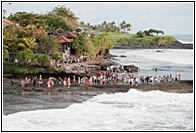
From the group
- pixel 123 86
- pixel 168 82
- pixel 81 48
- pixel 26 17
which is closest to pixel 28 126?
pixel 123 86

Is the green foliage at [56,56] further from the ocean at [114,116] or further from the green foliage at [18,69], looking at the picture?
the ocean at [114,116]

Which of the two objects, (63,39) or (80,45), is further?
(80,45)

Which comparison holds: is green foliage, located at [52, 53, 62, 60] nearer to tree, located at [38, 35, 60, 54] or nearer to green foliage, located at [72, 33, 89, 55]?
tree, located at [38, 35, 60, 54]

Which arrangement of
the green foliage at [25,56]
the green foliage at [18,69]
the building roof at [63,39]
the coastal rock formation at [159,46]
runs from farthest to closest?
the coastal rock formation at [159,46] → the building roof at [63,39] → the green foliage at [25,56] → the green foliage at [18,69]

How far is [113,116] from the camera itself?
20312mm

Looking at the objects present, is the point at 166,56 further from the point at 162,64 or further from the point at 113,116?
the point at 113,116

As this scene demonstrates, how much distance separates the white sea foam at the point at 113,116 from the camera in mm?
18516

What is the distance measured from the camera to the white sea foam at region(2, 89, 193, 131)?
18516mm

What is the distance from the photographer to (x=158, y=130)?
18188 mm

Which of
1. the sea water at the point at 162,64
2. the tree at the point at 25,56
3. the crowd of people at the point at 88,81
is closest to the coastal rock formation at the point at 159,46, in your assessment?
the sea water at the point at 162,64

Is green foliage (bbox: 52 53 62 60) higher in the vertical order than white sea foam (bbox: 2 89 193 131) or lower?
higher

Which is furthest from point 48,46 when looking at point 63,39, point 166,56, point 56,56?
point 166,56

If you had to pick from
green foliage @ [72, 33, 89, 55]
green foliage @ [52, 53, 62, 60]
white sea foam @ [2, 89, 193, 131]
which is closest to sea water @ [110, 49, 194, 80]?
green foliage @ [72, 33, 89, 55]

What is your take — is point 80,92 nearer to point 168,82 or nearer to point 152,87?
point 152,87
